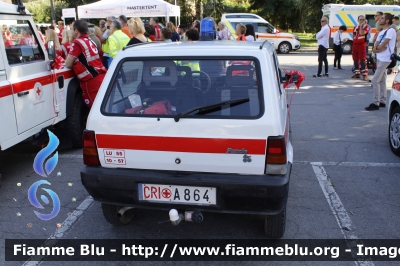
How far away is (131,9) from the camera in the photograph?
647 inches

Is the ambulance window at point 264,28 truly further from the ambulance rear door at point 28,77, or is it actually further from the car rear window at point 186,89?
the car rear window at point 186,89

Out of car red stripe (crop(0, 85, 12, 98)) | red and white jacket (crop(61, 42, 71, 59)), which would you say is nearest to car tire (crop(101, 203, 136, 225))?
car red stripe (crop(0, 85, 12, 98))

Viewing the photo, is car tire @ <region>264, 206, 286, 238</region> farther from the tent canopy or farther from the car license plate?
the tent canopy

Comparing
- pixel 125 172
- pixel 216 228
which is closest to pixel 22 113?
pixel 125 172

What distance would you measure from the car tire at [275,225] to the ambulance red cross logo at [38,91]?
335cm

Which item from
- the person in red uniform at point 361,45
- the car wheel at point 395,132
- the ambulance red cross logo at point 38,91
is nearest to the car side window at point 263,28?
the person in red uniform at point 361,45

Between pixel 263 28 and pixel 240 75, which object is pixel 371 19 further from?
pixel 240 75

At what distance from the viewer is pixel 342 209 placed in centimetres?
417

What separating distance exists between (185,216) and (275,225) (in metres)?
0.81

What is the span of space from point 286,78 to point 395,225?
208 centimetres

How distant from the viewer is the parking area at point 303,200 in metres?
3.74

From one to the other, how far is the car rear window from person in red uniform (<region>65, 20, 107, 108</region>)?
291 cm

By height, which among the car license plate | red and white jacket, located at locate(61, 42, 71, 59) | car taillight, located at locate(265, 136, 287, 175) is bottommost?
the car license plate

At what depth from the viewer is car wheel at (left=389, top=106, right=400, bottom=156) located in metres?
5.72
